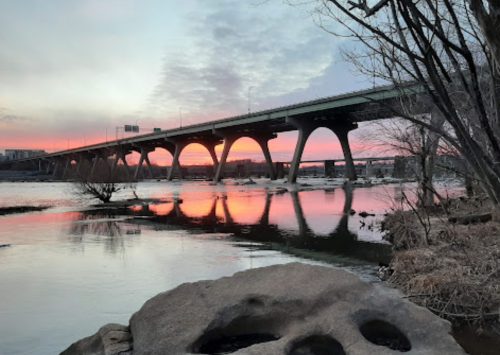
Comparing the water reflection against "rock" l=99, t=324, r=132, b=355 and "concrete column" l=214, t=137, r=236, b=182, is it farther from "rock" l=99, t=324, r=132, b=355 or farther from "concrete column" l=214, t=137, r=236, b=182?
"concrete column" l=214, t=137, r=236, b=182

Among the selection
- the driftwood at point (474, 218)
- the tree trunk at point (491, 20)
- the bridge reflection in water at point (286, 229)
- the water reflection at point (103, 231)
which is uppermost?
the tree trunk at point (491, 20)

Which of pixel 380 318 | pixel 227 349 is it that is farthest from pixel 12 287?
pixel 380 318

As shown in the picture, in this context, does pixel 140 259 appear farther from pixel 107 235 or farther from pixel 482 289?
pixel 482 289

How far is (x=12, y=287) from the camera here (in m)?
8.33

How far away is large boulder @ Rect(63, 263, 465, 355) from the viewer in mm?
4605

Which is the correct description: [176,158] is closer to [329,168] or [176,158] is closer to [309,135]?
[309,135]

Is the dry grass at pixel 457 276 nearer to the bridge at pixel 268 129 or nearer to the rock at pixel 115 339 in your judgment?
the rock at pixel 115 339

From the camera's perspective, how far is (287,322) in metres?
5.17

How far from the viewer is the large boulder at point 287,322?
4605 millimetres

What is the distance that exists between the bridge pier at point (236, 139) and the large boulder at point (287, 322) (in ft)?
261

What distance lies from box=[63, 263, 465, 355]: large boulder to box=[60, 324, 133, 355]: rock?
3 cm

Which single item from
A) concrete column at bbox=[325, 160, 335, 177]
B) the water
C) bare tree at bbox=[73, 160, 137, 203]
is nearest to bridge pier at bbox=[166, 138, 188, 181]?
concrete column at bbox=[325, 160, 335, 177]

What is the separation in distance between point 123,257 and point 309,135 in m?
61.0

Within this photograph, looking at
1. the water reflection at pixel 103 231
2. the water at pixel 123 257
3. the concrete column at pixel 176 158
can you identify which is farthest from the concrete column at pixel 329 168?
the water reflection at pixel 103 231
